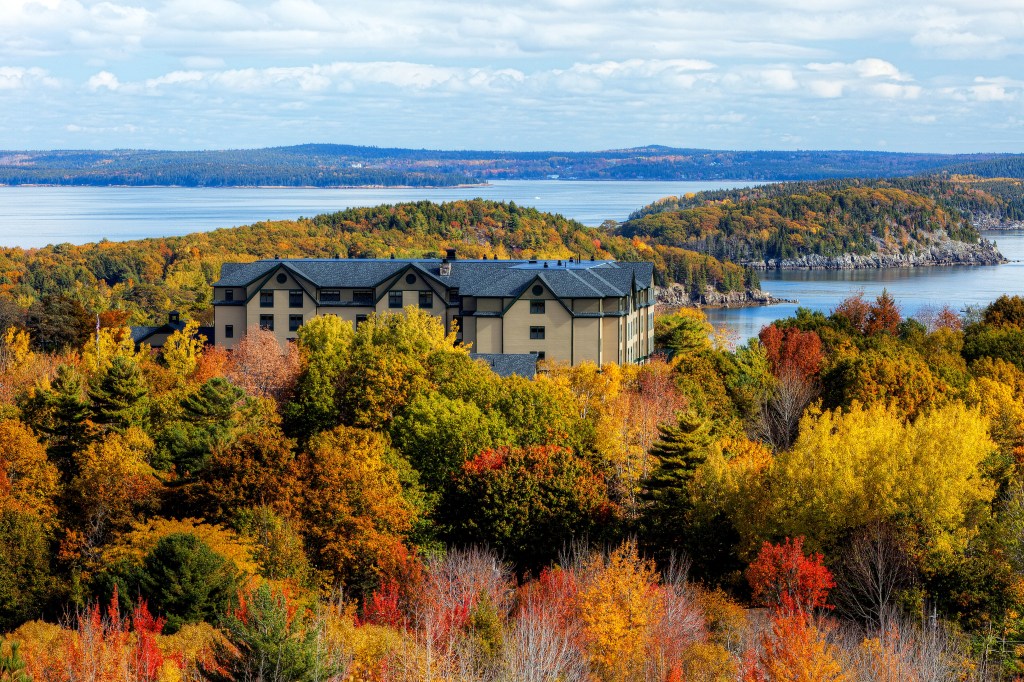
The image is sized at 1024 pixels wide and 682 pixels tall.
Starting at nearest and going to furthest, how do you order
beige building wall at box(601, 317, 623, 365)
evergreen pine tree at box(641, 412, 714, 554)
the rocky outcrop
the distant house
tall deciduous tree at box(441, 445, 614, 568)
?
evergreen pine tree at box(641, 412, 714, 554) → tall deciduous tree at box(441, 445, 614, 568) → beige building wall at box(601, 317, 623, 365) → the distant house → the rocky outcrop

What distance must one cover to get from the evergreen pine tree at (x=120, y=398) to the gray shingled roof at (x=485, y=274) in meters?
16.7

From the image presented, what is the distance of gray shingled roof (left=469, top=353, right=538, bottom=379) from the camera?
48.6 m

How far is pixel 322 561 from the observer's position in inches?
1259

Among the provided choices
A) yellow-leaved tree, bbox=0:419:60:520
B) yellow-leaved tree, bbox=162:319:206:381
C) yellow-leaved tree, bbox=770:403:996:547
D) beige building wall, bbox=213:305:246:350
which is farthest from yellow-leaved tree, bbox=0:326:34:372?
yellow-leaved tree, bbox=770:403:996:547

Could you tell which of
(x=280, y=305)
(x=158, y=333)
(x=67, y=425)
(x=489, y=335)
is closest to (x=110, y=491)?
(x=67, y=425)

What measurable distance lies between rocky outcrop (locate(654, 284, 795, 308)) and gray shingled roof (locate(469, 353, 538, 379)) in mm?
102127

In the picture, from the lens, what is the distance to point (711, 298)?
6225 inches

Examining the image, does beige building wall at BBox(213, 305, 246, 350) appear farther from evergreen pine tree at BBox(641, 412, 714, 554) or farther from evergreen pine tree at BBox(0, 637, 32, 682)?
evergreen pine tree at BBox(0, 637, 32, 682)

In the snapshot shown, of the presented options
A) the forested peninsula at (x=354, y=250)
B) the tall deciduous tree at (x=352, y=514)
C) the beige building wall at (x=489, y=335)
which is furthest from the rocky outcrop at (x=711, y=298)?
the tall deciduous tree at (x=352, y=514)

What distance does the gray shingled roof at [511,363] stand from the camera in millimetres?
48625

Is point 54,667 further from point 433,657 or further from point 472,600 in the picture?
point 472,600

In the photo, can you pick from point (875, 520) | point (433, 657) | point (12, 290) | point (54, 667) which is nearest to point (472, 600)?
point (433, 657)

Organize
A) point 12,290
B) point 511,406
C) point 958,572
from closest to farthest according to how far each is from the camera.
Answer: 1. point 958,572
2. point 511,406
3. point 12,290

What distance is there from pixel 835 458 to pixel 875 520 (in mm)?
1685
